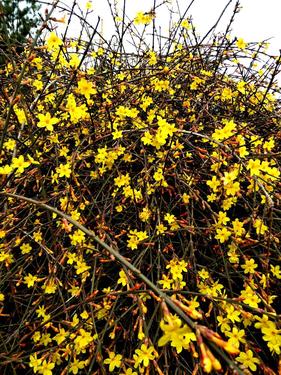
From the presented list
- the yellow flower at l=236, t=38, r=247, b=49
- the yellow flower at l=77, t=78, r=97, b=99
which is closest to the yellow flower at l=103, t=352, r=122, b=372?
the yellow flower at l=77, t=78, r=97, b=99

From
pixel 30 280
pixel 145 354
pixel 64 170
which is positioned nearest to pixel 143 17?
pixel 64 170

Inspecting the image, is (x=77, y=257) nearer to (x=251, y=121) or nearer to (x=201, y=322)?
(x=201, y=322)

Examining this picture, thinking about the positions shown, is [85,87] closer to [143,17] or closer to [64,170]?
[64,170]

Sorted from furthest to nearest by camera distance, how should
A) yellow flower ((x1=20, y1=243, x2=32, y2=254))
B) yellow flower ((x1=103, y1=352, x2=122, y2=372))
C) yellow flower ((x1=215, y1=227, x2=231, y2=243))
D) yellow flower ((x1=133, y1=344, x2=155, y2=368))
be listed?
yellow flower ((x1=20, y1=243, x2=32, y2=254))
yellow flower ((x1=215, y1=227, x2=231, y2=243))
yellow flower ((x1=103, y1=352, x2=122, y2=372))
yellow flower ((x1=133, y1=344, x2=155, y2=368))

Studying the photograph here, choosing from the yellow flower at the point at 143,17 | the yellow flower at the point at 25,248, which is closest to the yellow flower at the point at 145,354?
the yellow flower at the point at 25,248

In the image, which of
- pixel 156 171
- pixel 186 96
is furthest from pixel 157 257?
pixel 186 96

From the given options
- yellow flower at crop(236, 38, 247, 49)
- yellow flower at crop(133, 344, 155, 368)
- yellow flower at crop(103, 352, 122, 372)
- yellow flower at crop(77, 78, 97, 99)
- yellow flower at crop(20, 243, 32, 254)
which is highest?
yellow flower at crop(236, 38, 247, 49)

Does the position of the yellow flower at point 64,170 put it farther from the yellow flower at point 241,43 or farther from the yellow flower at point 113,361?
the yellow flower at point 241,43

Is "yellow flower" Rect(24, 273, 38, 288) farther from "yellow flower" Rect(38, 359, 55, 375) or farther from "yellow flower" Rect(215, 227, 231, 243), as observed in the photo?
"yellow flower" Rect(215, 227, 231, 243)

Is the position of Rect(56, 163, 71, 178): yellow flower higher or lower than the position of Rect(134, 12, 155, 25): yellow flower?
lower
